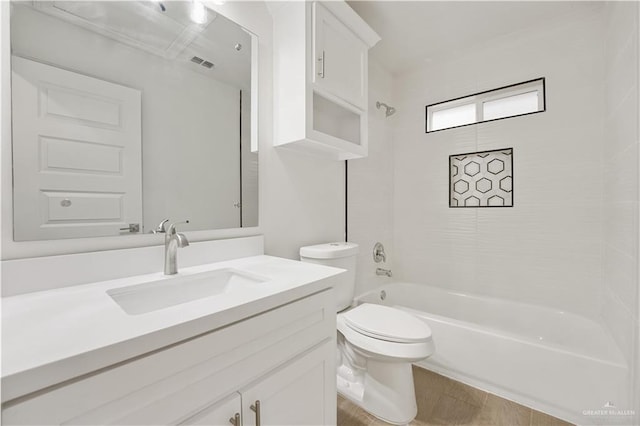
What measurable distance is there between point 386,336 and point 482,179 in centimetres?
162

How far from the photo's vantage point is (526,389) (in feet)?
4.71

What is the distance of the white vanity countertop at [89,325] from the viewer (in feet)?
1.40

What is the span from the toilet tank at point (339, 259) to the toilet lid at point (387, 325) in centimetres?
13

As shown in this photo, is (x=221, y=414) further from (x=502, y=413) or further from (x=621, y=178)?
(x=621, y=178)

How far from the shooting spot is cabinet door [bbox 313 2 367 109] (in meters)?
1.41

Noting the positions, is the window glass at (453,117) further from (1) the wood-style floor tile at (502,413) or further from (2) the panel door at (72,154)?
(2) the panel door at (72,154)

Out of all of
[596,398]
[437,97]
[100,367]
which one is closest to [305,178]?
[100,367]

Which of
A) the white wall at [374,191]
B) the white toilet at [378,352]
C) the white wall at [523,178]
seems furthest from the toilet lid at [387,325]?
the white wall at [523,178]

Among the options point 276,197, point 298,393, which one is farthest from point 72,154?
point 298,393

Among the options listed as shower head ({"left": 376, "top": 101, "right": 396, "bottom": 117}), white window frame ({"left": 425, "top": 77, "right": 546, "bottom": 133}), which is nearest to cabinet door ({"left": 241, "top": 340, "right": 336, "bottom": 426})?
shower head ({"left": 376, "top": 101, "right": 396, "bottom": 117})

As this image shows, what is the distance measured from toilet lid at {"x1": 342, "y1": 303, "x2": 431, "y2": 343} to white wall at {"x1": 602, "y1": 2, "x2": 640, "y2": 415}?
2.89ft

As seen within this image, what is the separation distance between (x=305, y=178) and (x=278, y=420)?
1231 millimetres

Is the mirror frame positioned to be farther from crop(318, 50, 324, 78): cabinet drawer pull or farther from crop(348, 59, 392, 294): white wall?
crop(348, 59, 392, 294): white wall

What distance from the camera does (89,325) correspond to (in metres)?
0.56
